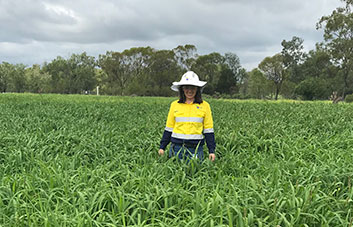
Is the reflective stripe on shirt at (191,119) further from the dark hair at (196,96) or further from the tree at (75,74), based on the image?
the tree at (75,74)

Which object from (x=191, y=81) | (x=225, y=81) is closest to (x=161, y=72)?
(x=225, y=81)

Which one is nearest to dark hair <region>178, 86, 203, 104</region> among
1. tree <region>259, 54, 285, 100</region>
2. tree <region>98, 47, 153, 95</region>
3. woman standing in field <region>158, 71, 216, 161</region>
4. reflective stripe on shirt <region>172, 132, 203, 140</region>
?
woman standing in field <region>158, 71, 216, 161</region>

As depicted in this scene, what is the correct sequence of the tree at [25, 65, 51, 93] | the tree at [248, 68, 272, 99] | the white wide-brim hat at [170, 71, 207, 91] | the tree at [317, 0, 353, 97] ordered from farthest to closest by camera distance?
the tree at [25, 65, 51, 93] < the tree at [248, 68, 272, 99] < the tree at [317, 0, 353, 97] < the white wide-brim hat at [170, 71, 207, 91]

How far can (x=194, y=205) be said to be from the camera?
100 inches

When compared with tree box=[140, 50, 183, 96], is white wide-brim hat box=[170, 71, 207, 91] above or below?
below

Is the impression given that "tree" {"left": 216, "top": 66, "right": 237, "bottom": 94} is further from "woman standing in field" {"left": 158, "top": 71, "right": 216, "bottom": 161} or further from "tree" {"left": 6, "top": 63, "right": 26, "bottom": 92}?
"woman standing in field" {"left": 158, "top": 71, "right": 216, "bottom": 161}

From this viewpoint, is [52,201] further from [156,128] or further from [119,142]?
[156,128]


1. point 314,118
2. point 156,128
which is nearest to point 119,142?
point 156,128

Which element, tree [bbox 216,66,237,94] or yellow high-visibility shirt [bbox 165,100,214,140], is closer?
yellow high-visibility shirt [bbox 165,100,214,140]

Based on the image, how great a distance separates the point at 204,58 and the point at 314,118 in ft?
152

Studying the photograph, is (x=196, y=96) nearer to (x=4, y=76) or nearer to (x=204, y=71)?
(x=204, y=71)

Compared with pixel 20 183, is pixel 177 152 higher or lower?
higher

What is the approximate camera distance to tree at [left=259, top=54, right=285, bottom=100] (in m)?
50.4

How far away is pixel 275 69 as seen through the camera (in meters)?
51.0
